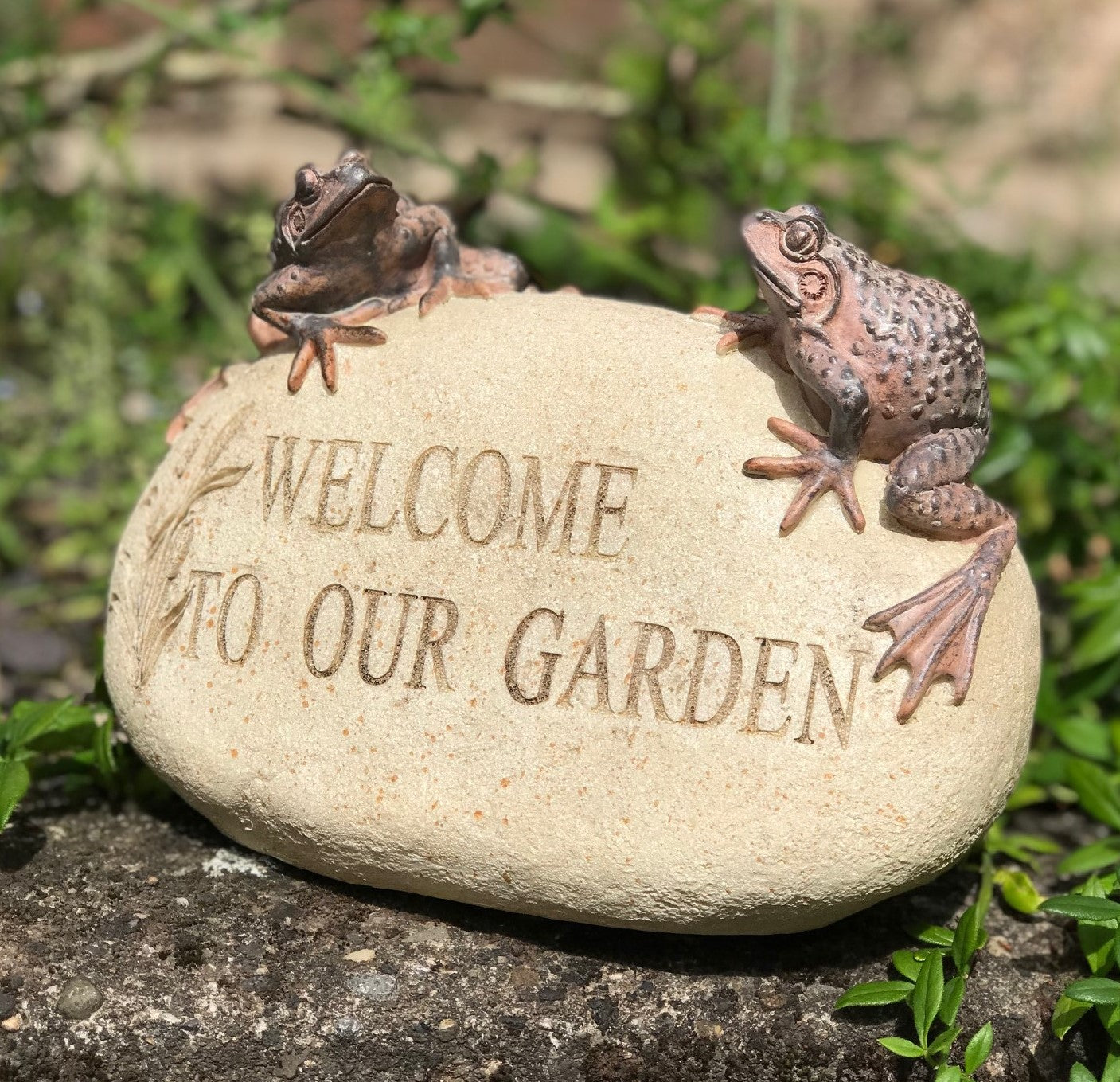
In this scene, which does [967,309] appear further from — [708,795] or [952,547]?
[708,795]

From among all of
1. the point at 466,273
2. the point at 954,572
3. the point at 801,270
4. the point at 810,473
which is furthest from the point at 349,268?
the point at 954,572

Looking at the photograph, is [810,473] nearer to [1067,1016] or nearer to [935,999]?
[935,999]

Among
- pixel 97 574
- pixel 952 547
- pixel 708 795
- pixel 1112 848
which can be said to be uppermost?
pixel 952 547

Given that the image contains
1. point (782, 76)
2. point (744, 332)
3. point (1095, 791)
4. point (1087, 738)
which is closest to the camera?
point (744, 332)

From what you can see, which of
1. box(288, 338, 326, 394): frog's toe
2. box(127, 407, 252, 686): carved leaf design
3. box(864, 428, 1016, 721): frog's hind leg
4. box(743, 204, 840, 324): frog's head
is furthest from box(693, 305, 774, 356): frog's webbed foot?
box(127, 407, 252, 686): carved leaf design

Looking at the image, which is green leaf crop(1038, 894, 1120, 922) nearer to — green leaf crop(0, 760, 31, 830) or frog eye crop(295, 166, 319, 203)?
green leaf crop(0, 760, 31, 830)


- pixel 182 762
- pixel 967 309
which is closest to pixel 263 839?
pixel 182 762
